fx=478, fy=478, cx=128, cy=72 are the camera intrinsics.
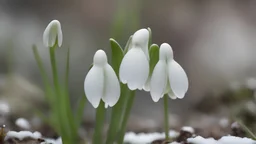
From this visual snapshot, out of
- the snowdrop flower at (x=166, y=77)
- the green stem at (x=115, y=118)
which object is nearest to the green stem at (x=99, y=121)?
the green stem at (x=115, y=118)

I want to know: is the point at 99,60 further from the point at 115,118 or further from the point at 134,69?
the point at 115,118

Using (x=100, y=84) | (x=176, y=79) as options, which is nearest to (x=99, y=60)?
(x=100, y=84)

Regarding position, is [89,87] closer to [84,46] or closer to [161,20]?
[84,46]

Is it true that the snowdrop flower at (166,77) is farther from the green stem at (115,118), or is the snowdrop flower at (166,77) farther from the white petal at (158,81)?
the green stem at (115,118)

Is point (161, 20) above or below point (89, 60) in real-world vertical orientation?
above

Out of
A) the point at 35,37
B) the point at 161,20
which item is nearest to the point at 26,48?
the point at 35,37

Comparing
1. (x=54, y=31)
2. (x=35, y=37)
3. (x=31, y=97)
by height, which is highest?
(x=35, y=37)
